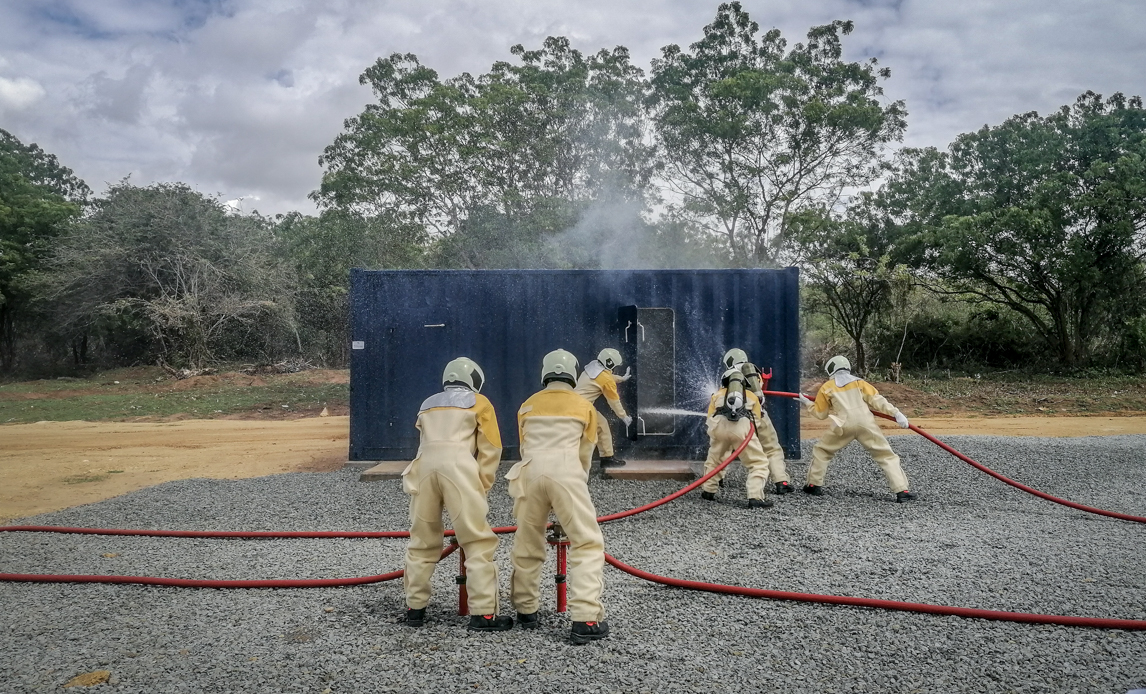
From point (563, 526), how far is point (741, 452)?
3.92 meters

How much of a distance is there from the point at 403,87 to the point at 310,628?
21846 mm

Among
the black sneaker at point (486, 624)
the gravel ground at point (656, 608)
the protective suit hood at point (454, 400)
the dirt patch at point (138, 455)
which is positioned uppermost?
the protective suit hood at point (454, 400)

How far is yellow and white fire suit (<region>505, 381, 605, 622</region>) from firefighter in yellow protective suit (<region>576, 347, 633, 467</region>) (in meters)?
4.58

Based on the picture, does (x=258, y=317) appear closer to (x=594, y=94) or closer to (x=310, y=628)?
(x=594, y=94)

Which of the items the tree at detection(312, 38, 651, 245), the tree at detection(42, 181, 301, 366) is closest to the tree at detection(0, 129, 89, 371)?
the tree at detection(42, 181, 301, 366)

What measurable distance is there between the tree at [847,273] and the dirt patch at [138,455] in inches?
553

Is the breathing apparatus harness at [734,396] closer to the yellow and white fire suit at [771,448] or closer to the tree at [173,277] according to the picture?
the yellow and white fire suit at [771,448]

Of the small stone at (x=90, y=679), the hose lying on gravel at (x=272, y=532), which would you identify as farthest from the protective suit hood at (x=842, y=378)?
the small stone at (x=90, y=679)

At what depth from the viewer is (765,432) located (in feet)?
28.0

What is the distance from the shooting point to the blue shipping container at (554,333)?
9.80 m

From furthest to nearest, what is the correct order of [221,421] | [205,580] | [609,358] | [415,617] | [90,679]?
[221,421]
[609,358]
[205,580]
[415,617]
[90,679]

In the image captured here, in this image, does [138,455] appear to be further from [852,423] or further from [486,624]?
[852,423]

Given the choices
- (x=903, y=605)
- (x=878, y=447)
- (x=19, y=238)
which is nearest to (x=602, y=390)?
(x=878, y=447)

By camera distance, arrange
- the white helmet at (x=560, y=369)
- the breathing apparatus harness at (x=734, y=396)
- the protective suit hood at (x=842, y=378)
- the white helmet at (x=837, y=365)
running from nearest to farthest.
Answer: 1. the white helmet at (x=560, y=369)
2. the breathing apparatus harness at (x=734, y=396)
3. the protective suit hood at (x=842, y=378)
4. the white helmet at (x=837, y=365)
